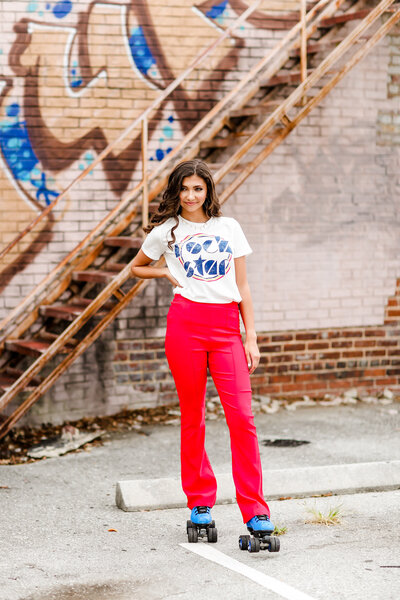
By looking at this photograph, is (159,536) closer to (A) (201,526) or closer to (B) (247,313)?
(A) (201,526)

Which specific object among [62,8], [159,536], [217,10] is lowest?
[159,536]

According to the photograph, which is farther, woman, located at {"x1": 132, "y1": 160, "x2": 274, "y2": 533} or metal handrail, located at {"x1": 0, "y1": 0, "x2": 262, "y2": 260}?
metal handrail, located at {"x1": 0, "y1": 0, "x2": 262, "y2": 260}

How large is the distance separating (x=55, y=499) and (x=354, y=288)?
14.1 ft

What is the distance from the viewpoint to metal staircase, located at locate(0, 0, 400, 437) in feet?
24.5

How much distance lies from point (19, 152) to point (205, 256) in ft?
12.3

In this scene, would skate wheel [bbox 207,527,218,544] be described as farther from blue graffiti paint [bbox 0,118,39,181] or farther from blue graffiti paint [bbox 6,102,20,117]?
blue graffiti paint [bbox 6,102,20,117]

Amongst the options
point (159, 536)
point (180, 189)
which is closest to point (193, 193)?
point (180, 189)

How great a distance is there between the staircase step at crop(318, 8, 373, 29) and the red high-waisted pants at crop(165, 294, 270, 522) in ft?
14.9

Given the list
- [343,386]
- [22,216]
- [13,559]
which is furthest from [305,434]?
[13,559]

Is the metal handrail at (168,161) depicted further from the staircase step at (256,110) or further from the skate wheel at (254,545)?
the skate wheel at (254,545)

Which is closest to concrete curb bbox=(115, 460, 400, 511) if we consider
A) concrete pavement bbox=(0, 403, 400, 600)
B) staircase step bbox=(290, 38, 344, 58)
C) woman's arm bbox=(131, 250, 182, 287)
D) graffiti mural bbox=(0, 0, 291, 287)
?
concrete pavement bbox=(0, 403, 400, 600)

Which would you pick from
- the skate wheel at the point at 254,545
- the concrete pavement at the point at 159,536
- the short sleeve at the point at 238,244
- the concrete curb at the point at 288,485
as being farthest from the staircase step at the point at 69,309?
the skate wheel at the point at 254,545

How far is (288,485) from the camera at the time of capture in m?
5.79

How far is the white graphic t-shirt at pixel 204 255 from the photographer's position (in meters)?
4.65
